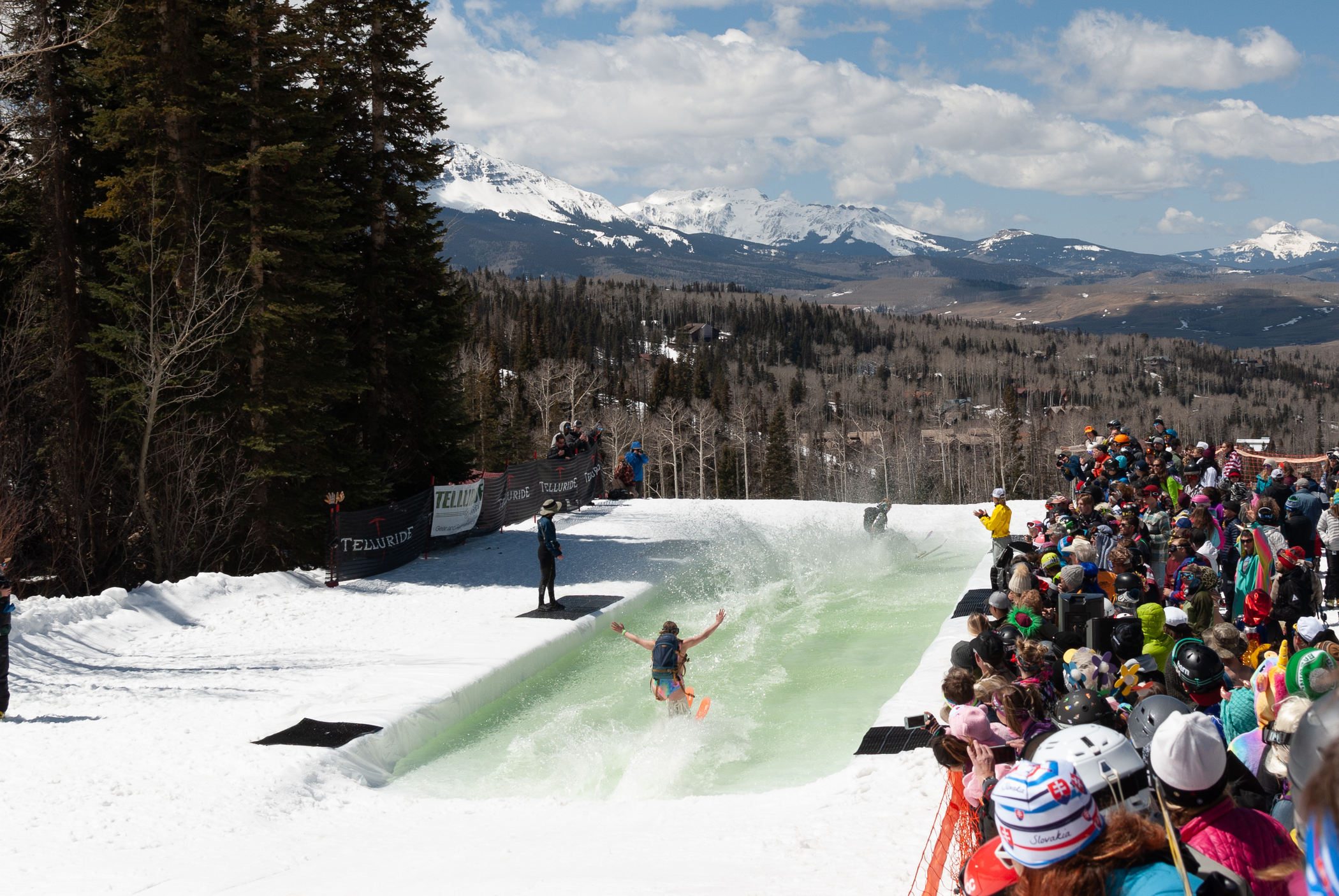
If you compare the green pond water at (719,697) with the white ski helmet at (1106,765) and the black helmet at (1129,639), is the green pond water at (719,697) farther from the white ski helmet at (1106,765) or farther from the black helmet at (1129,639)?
the white ski helmet at (1106,765)

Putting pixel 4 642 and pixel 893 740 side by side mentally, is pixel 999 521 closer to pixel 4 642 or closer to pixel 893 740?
pixel 893 740

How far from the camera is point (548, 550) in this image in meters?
15.0

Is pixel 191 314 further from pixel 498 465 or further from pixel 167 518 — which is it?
pixel 498 465

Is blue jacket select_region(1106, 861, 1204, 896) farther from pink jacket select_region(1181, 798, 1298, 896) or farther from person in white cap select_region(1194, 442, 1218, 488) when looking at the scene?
person in white cap select_region(1194, 442, 1218, 488)

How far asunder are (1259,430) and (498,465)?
174312 millimetres

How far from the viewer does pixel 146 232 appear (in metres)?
17.6

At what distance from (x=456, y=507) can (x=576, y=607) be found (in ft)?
20.1

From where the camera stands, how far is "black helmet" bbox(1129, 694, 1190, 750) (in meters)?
3.93

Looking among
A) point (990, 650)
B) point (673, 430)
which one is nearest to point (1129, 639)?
point (990, 650)

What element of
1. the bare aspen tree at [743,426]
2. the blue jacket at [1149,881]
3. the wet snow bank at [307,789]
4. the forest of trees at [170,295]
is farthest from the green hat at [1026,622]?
the bare aspen tree at [743,426]

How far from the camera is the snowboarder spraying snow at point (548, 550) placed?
49.0ft

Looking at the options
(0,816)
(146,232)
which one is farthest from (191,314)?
(0,816)

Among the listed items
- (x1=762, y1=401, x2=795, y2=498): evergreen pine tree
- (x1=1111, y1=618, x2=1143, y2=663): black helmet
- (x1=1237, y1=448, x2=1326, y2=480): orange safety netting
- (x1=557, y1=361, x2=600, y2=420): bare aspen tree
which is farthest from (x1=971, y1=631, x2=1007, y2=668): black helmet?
(x1=762, y1=401, x2=795, y2=498): evergreen pine tree

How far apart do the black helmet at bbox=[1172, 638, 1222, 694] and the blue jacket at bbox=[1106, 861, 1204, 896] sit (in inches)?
112
